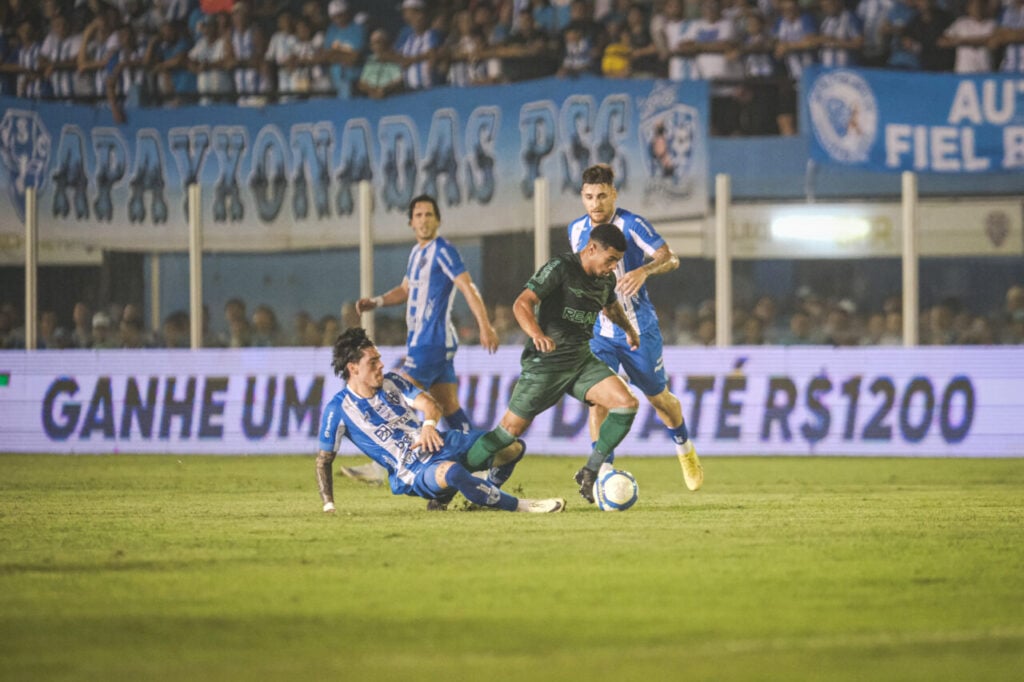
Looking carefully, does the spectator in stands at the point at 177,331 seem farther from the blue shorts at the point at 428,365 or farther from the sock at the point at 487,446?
the sock at the point at 487,446

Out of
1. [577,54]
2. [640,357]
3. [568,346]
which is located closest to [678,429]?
[640,357]

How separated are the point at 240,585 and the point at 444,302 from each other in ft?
18.5

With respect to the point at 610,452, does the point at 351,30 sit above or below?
above

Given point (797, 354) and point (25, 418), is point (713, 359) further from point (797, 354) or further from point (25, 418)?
point (25, 418)

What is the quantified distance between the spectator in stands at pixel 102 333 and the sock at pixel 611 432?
9813 mm

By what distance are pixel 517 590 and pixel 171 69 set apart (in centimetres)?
1613

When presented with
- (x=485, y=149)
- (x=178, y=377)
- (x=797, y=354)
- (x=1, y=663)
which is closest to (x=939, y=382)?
(x=797, y=354)

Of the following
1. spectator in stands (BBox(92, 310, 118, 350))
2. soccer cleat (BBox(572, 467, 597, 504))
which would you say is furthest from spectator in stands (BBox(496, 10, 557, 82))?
soccer cleat (BBox(572, 467, 597, 504))

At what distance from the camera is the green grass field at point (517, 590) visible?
17.6 ft

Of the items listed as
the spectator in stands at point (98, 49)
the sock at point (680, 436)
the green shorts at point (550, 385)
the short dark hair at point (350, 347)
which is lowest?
the sock at point (680, 436)

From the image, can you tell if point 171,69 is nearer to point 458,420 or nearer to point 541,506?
point 458,420

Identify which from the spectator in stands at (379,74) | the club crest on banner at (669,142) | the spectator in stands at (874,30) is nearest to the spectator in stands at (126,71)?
the spectator in stands at (379,74)

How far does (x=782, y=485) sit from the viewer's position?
13039mm

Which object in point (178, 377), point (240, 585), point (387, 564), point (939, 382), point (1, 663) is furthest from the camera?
point (178, 377)
